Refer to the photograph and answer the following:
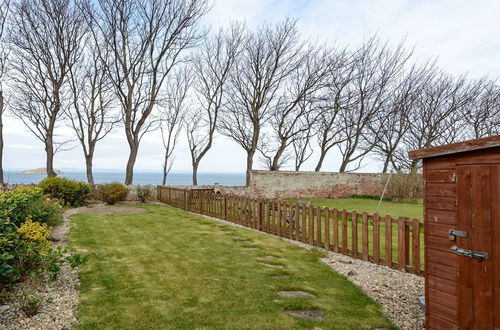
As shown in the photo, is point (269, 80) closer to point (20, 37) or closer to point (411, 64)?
point (411, 64)

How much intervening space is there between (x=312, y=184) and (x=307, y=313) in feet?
63.6

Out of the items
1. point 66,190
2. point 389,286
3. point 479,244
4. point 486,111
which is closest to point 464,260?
point 479,244

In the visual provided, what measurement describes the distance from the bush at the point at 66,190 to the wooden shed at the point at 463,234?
14917 mm

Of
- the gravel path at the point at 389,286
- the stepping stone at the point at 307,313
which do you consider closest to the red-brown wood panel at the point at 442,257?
the gravel path at the point at 389,286

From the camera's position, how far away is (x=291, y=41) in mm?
23344

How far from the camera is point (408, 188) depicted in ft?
67.8

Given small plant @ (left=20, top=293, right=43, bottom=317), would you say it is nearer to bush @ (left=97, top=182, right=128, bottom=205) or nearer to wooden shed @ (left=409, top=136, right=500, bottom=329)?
wooden shed @ (left=409, top=136, right=500, bottom=329)

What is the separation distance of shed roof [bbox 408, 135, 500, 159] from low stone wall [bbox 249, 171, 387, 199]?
17459 mm

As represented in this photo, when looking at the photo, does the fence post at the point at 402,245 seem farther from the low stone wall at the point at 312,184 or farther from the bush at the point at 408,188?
the bush at the point at 408,188

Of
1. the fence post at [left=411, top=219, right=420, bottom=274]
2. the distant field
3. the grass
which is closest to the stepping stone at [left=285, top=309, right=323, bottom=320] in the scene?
the grass

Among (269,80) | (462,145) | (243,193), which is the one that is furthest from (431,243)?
(269,80)

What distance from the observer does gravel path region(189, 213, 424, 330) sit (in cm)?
391

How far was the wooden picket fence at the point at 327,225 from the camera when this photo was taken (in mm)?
5711

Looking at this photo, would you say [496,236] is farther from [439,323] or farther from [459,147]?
[439,323]
